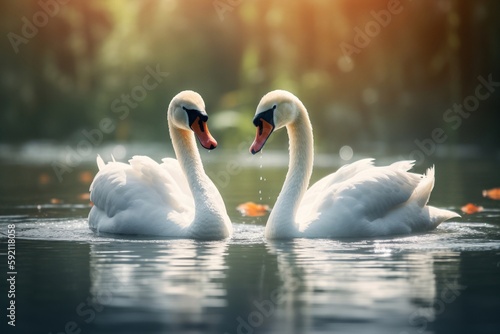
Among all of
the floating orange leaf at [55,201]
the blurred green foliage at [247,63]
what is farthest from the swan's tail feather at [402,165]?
the blurred green foliage at [247,63]

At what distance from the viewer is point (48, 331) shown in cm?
647

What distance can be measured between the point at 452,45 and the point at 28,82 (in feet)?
62.9

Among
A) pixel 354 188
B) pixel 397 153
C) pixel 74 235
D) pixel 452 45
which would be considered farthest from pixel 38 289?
pixel 452 45

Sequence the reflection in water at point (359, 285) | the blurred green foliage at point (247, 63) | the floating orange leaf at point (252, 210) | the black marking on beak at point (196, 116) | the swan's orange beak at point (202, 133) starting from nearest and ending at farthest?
1. the reflection in water at point (359, 285)
2. the swan's orange beak at point (202, 133)
3. the black marking on beak at point (196, 116)
4. the floating orange leaf at point (252, 210)
5. the blurred green foliage at point (247, 63)

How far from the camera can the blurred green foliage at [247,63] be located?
Answer: 33594mm

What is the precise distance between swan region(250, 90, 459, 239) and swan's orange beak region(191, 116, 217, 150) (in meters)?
0.54

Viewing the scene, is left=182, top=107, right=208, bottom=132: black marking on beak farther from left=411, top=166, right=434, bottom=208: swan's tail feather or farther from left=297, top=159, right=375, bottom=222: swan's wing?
left=411, top=166, right=434, bottom=208: swan's tail feather

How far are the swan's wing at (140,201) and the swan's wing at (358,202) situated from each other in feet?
4.83

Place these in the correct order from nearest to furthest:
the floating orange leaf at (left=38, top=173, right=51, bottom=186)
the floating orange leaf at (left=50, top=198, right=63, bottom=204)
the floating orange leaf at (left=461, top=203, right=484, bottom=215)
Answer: the floating orange leaf at (left=461, top=203, right=484, bottom=215)
the floating orange leaf at (left=50, top=198, right=63, bottom=204)
the floating orange leaf at (left=38, top=173, right=51, bottom=186)

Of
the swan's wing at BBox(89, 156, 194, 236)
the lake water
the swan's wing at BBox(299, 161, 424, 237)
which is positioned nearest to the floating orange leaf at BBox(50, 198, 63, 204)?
the lake water

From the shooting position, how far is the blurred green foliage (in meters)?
33.6

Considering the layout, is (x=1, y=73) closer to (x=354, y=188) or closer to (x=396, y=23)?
(x=396, y=23)

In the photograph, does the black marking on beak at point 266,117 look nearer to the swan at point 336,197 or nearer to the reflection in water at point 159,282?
the swan at point 336,197

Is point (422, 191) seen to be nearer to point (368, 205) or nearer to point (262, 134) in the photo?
point (368, 205)
